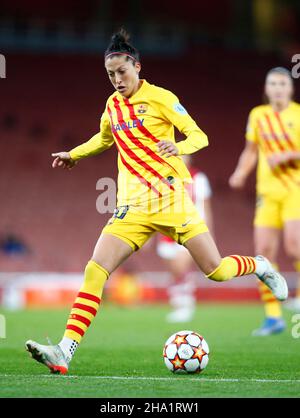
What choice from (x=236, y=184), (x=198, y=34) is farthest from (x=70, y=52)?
(x=236, y=184)

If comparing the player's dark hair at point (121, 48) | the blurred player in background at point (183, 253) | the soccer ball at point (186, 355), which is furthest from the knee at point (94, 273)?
the blurred player in background at point (183, 253)

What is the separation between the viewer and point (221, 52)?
23094 millimetres

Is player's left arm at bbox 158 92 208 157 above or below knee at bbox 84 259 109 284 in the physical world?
above

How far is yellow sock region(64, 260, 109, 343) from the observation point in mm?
6141

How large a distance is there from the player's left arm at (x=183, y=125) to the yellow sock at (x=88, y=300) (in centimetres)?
99

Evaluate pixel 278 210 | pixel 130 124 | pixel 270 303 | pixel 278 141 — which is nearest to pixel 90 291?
pixel 130 124

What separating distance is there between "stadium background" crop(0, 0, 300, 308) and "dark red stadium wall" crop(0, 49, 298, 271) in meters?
0.02

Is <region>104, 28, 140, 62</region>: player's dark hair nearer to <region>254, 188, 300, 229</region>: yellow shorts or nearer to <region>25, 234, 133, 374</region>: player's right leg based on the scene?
<region>25, 234, 133, 374</region>: player's right leg

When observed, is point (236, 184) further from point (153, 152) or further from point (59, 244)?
point (59, 244)

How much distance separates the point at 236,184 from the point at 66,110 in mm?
13365

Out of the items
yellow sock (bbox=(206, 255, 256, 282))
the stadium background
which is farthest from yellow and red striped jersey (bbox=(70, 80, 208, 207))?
the stadium background

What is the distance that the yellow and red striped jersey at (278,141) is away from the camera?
31.0ft

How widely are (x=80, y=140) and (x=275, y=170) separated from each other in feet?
40.4

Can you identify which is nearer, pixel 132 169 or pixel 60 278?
pixel 132 169
